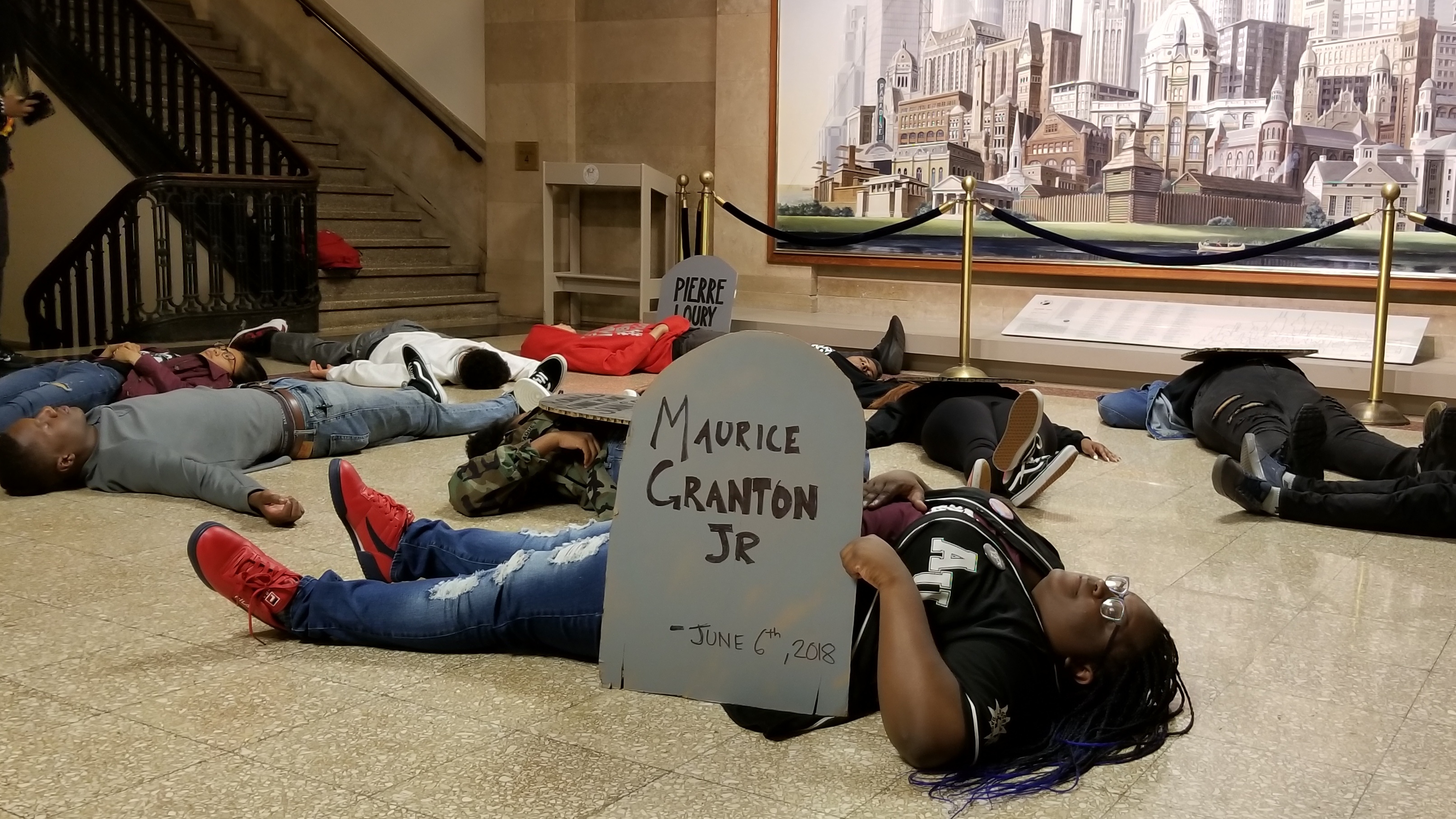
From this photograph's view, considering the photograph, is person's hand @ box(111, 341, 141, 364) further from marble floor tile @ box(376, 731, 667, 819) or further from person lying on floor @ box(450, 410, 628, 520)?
marble floor tile @ box(376, 731, 667, 819)

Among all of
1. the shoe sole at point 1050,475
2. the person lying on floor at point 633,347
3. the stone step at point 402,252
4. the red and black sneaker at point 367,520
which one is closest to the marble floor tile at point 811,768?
the red and black sneaker at point 367,520

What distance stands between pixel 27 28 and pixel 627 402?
7.94 meters

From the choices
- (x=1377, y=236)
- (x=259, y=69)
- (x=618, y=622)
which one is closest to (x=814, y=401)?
(x=618, y=622)

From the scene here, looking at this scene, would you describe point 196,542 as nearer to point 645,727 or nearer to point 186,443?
point 645,727

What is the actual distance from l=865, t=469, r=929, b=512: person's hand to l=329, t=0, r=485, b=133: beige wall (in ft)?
29.7

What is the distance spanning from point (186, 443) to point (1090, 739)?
3395mm

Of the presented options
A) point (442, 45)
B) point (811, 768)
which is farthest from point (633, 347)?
point (811, 768)

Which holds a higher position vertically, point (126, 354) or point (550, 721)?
point (126, 354)

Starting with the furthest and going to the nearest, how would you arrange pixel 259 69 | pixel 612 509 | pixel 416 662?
pixel 259 69, pixel 612 509, pixel 416 662

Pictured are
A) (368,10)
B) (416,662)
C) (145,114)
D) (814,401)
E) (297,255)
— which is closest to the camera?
(814,401)

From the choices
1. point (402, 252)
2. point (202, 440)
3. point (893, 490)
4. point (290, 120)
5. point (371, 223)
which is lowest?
point (202, 440)

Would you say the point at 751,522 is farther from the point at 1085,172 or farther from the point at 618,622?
the point at 1085,172

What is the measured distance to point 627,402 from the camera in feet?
13.4

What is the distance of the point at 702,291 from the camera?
28.5 feet
